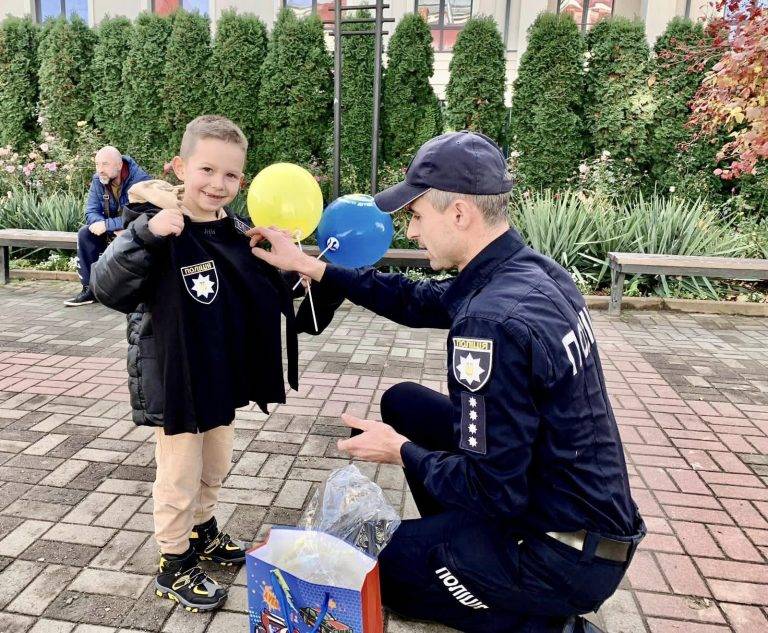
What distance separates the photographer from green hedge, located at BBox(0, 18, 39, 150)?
10.3 metres

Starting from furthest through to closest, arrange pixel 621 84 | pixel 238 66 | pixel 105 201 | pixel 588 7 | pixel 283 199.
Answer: pixel 588 7 < pixel 238 66 < pixel 621 84 < pixel 105 201 < pixel 283 199

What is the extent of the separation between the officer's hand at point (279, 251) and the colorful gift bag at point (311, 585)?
3.20ft

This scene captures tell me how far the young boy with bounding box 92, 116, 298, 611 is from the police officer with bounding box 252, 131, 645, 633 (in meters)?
0.53

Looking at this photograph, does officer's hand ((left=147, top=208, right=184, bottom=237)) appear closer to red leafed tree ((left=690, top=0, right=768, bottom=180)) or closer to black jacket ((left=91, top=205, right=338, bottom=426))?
black jacket ((left=91, top=205, right=338, bottom=426))

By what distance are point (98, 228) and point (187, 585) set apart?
515cm

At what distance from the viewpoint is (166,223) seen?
6.37 feet

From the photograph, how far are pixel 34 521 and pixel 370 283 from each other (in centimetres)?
185

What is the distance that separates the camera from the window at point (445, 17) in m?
17.9

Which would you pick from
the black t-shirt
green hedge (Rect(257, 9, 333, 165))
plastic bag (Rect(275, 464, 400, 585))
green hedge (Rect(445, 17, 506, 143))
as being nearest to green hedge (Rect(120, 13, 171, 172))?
green hedge (Rect(257, 9, 333, 165))

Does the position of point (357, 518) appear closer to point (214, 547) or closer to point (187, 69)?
point (214, 547)

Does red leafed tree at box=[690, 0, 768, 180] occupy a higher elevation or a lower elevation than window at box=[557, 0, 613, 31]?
lower

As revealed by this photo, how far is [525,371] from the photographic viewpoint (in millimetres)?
1676

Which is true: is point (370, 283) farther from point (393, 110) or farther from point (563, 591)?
point (393, 110)

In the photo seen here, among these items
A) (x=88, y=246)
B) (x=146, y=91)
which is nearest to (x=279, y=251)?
(x=88, y=246)
